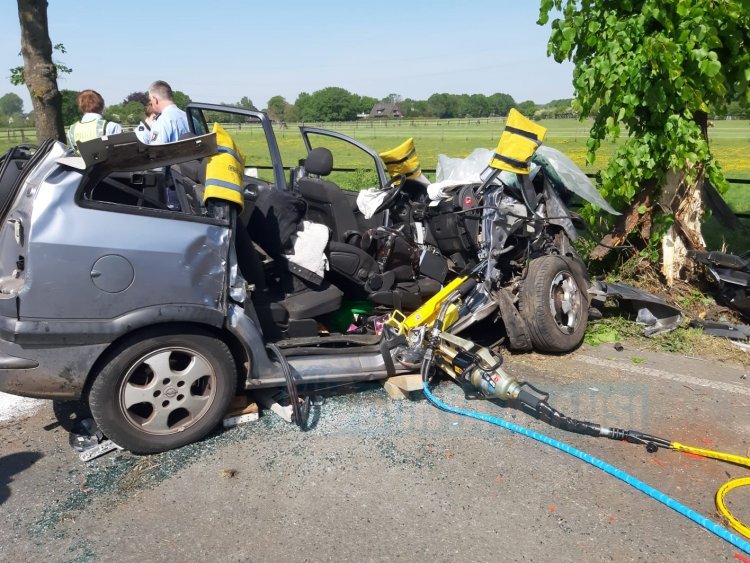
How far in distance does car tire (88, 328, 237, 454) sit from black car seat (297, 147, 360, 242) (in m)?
1.80

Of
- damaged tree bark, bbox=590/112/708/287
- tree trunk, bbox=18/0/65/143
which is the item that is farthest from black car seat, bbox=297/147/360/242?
tree trunk, bbox=18/0/65/143

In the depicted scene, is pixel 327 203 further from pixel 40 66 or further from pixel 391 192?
pixel 40 66

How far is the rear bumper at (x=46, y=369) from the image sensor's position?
323 cm

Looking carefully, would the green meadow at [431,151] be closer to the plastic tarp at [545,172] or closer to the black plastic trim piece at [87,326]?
the plastic tarp at [545,172]

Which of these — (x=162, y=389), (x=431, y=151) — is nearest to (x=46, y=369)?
(x=162, y=389)

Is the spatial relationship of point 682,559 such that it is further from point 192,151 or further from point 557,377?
point 192,151

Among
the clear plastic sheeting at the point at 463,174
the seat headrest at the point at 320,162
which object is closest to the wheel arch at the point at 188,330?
the seat headrest at the point at 320,162

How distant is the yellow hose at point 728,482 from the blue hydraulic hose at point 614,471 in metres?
0.06

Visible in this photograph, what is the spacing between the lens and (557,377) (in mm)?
4926

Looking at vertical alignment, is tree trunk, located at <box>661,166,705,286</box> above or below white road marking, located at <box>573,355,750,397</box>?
above

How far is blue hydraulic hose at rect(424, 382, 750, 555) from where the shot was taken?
119 inches

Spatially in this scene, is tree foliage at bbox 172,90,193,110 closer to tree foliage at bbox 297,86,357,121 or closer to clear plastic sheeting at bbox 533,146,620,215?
clear plastic sheeting at bbox 533,146,620,215

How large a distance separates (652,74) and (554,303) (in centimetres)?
238

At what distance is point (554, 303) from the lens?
5.32m
